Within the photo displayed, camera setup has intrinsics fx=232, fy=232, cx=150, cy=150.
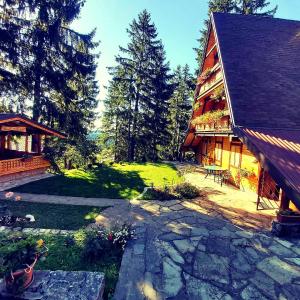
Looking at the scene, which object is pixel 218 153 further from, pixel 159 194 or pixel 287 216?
pixel 287 216

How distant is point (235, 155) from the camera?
13633mm

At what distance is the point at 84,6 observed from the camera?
55.0 ft

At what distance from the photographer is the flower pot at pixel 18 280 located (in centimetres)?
414

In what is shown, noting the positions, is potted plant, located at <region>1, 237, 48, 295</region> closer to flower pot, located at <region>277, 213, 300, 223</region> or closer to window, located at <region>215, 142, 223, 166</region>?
flower pot, located at <region>277, 213, 300, 223</region>

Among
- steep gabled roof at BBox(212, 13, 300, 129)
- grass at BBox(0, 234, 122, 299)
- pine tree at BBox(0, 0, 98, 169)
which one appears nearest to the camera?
grass at BBox(0, 234, 122, 299)

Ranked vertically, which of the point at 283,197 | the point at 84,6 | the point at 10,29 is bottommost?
the point at 283,197

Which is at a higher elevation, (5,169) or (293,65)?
(293,65)

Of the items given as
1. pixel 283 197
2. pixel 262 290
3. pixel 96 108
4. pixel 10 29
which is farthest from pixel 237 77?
pixel 96 108

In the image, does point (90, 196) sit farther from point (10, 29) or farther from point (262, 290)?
point (10, 29)

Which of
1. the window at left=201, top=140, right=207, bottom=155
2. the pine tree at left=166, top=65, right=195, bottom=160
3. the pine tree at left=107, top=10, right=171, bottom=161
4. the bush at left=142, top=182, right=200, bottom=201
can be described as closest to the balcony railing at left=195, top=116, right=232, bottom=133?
the bush at left=142, top=182, right=200, bottom=201

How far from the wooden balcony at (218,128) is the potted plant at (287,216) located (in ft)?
17.7

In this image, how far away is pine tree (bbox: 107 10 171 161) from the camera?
26.1 metres

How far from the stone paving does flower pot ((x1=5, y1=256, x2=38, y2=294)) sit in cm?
169

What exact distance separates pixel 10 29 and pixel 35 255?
16223 mm
